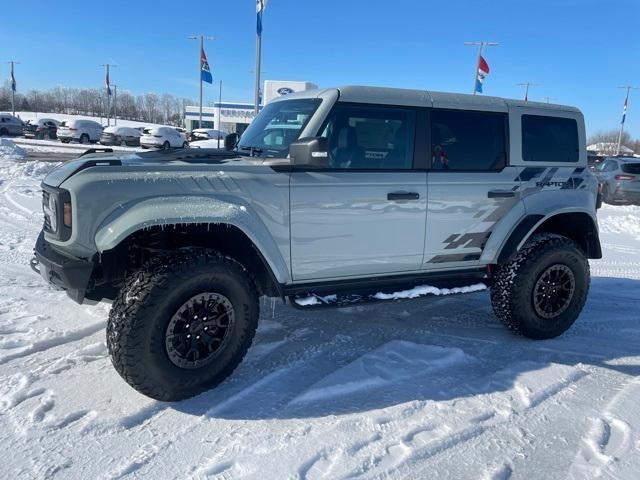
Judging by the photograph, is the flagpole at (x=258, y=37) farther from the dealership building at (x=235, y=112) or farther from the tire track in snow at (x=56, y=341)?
the tire track in snow at (x=56, y=341)

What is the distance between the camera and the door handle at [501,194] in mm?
4424

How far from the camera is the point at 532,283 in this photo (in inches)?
178

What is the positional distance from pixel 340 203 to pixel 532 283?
6.37 feet

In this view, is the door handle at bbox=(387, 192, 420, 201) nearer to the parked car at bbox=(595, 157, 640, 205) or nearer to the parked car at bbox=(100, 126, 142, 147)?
→ the parked car at bbox=(595, 157, 640, 205)

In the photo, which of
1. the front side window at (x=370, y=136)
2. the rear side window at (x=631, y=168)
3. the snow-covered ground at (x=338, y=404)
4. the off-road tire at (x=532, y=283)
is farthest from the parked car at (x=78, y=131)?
the off-road tire at (x=532, y=283)

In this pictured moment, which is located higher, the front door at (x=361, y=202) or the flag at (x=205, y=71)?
the flag at (x=205, y=71)

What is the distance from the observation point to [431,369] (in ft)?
12.7

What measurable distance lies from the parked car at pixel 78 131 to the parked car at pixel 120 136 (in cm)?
118

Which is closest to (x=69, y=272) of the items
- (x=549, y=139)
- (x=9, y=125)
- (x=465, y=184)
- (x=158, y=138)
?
(x=465, y=184)

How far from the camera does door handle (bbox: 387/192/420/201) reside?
3.96m

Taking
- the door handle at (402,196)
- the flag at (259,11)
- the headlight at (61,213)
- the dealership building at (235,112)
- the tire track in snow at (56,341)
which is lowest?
the tire track in snow at (56,341)

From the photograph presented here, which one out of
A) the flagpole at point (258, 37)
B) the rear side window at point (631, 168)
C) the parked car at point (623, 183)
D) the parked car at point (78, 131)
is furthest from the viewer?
the parked car at point (78, 131)

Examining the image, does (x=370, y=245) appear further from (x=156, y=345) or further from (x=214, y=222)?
(x=156, y=345)

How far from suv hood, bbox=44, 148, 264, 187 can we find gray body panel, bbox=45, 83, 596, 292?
21 millimetres
